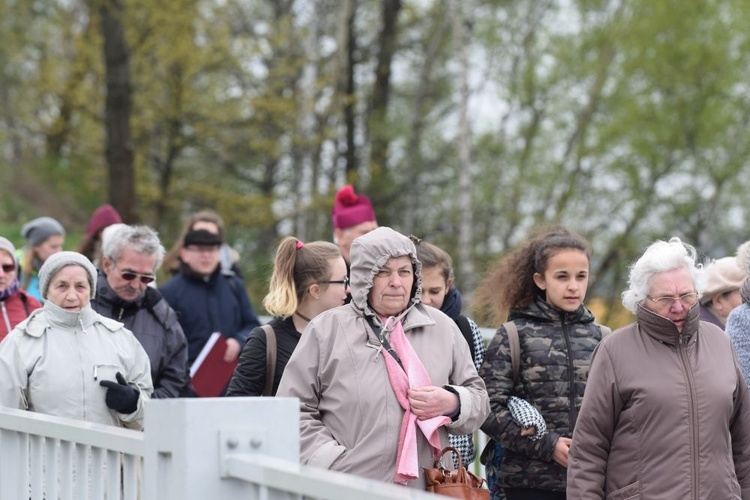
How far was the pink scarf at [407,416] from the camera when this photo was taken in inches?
175

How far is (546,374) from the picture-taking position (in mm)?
5391

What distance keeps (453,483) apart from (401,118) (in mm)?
19532

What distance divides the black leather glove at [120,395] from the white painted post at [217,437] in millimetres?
2142

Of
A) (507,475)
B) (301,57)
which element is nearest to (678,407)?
(507,475)

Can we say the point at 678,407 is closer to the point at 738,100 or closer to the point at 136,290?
the point at 136,290

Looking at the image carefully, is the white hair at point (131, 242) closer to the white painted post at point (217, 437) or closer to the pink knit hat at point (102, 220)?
the pink knit hat at point (102, 220)

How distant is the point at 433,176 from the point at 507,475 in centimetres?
1839

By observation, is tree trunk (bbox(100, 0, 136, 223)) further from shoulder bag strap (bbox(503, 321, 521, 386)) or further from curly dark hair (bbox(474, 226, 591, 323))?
shoulder bag strap (bbox(503, 321, 521, 386))

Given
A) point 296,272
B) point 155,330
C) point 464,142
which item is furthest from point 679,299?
point 464,142

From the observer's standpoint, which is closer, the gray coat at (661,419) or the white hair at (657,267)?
the gray coat at (661,419)

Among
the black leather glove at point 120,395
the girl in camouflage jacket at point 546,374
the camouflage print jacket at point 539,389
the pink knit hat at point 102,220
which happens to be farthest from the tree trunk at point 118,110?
the camouflage print jacket at point 539,389

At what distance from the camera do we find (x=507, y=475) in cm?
550

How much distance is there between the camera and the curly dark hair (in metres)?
5.70

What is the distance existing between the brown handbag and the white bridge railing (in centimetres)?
119
